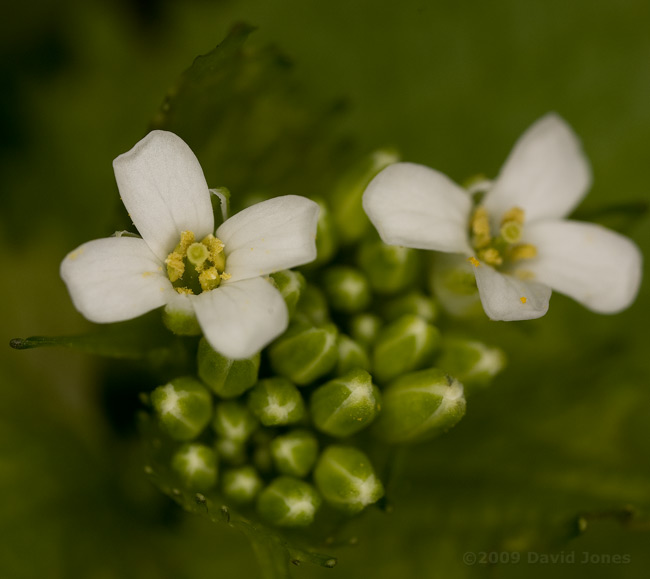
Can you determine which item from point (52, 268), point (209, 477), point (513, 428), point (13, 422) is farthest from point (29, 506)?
point (513, 428)

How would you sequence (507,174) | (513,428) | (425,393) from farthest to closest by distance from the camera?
1. (513,428)
2. (507,174)
3. (425,393)

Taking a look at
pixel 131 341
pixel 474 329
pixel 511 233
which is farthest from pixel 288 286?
pixel 474 329

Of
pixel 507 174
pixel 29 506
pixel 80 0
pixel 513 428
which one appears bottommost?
pixel 513 428

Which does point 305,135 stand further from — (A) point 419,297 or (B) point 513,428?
(B) point 513,428

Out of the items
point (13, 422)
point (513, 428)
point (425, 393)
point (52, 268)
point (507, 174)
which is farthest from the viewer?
point (52, 268)

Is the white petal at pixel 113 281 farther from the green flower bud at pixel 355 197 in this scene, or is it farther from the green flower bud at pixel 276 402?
the green flower bud at pixel 355 197

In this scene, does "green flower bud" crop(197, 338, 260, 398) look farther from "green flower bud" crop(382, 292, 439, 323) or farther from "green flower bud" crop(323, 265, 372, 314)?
"green flower bud" crop(382, 292, 439, 323)
